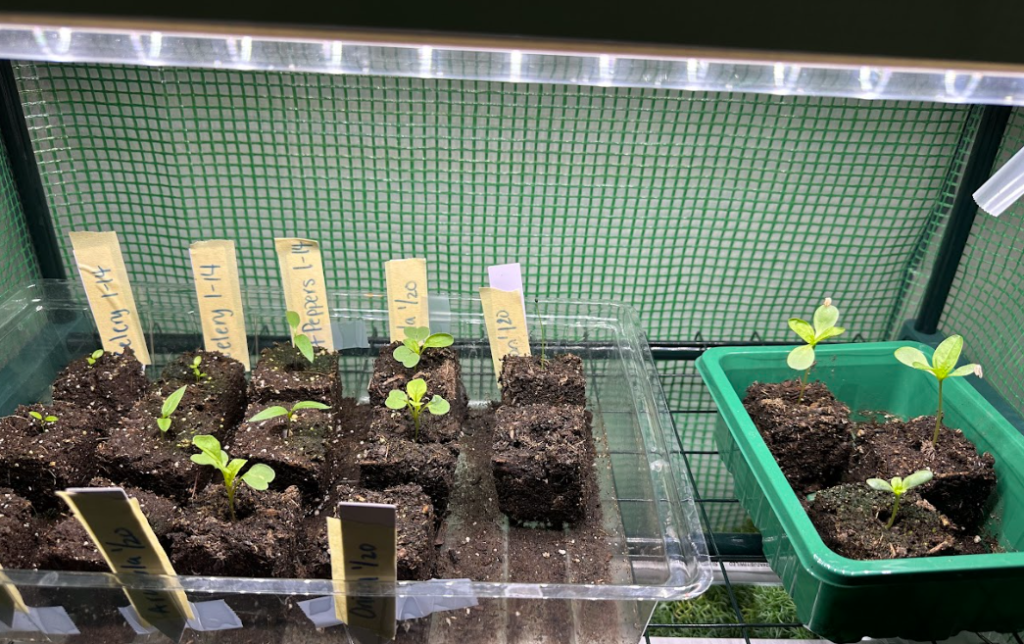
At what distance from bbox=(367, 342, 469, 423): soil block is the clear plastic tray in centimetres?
9

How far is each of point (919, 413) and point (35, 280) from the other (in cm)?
164

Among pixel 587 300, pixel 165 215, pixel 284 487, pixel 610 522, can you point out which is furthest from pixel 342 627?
pixel 165 215

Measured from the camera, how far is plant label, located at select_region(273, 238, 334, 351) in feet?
4.02

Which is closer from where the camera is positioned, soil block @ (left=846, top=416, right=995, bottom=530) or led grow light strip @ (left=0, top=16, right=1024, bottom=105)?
led grow light strip @ (left=0, top=16, right=1024, bottom=105)

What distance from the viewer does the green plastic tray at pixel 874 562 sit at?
88 centimetres

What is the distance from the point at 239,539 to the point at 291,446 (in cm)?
19

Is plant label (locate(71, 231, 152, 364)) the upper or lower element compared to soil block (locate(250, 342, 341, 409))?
upper

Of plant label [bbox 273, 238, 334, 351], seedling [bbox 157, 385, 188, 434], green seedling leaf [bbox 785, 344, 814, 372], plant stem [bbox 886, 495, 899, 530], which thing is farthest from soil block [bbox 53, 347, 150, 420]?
plant stem [bbox 886, 495, 899, 530]

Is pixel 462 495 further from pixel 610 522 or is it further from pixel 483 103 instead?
pixel 483 103

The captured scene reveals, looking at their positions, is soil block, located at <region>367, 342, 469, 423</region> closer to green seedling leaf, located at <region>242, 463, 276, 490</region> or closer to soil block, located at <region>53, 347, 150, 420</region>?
green seedling leaf, located at <region>242, 463, 276, 490</region>

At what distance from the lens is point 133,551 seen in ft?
2.84

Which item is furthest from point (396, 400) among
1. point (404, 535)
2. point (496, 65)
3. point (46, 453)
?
point (496, 65)

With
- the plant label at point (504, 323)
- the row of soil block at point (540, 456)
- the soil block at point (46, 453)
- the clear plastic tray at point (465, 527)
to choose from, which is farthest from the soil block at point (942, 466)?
the soil block at point (46, 453)

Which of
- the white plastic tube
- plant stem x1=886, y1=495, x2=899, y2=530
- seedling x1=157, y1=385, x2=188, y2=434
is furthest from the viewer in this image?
seedling x1=157, y1=385, x2=188, y2=434
